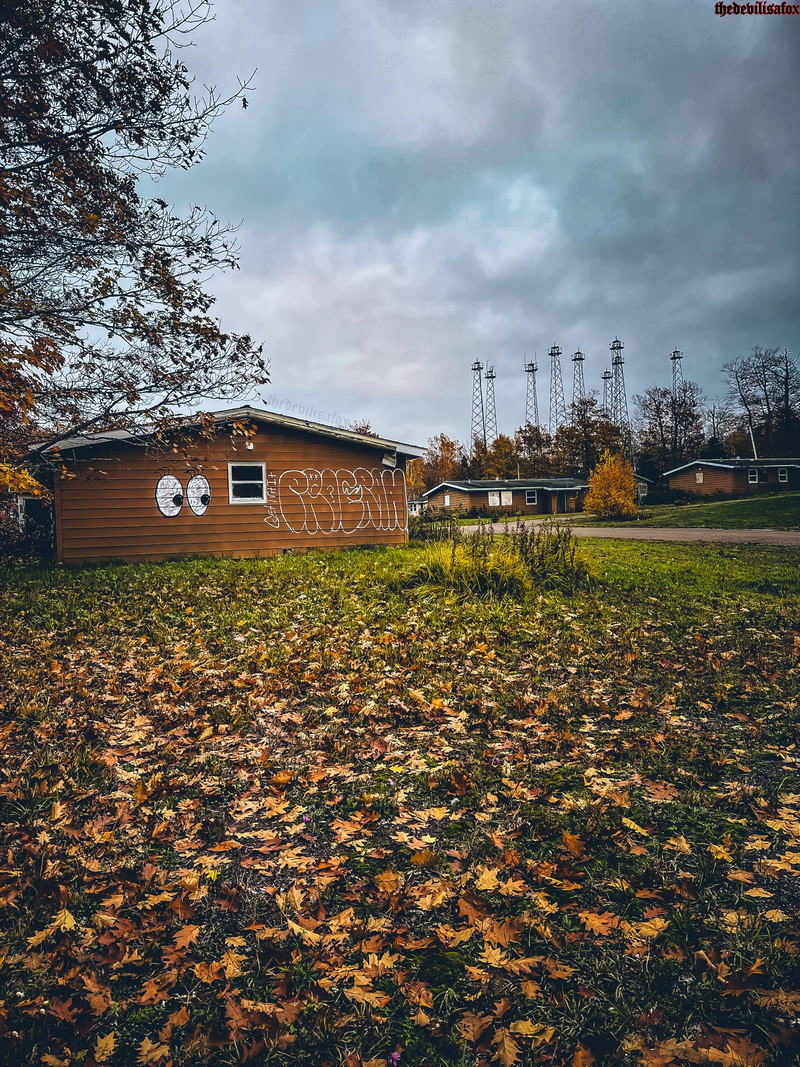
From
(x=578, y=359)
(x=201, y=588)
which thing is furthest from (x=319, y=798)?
(x=578, y=359)

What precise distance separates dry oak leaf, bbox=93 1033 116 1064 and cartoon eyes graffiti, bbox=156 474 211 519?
43.9ft

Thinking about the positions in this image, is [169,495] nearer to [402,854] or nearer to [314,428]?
[314,428]

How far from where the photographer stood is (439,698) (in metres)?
4.84

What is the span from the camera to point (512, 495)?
177 feet

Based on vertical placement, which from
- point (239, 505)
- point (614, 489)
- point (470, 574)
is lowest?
point (470, 574)

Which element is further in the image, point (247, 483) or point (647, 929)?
point (247, 483)

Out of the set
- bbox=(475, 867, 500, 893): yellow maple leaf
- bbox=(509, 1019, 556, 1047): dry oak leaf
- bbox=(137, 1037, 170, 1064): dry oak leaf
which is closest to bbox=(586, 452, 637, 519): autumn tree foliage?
bbox=(475, 867, 500, 893): yellow maple leaf

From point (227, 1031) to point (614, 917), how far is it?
1521 mm

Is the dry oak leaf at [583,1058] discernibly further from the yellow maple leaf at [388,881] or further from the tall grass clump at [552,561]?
the tall grass clump at [552,561]

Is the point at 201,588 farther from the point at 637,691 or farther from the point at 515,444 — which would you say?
the point at 515,444

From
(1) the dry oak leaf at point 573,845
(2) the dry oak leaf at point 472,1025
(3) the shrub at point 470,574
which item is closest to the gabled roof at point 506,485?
(3) the shrub at point 470,574

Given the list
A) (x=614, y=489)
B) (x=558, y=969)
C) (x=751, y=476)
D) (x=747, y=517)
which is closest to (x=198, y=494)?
(x=558, y=969)

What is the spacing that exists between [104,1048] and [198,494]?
13.8m

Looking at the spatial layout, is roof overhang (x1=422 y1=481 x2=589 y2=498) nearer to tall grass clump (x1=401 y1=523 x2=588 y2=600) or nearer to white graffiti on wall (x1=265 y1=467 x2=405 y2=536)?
white graffiti on wall (x1=265 y1=467 x2=405 y2=536)
